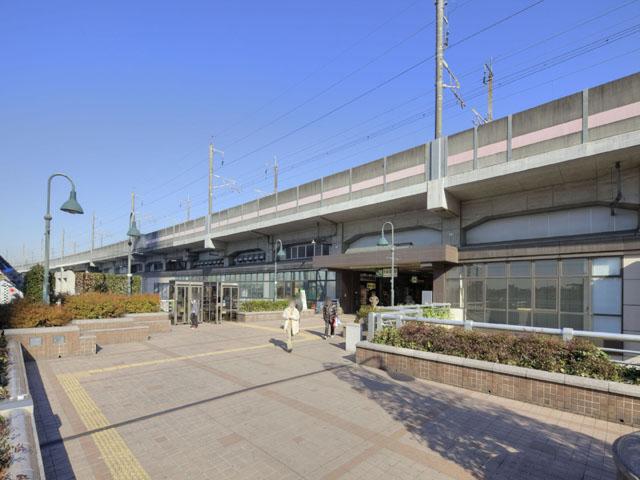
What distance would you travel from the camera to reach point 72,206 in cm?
1357

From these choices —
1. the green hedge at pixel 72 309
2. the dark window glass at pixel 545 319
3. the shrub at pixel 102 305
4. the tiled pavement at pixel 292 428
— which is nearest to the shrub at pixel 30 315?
the green hedge at pixel 72 309

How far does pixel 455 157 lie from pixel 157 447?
18972mm

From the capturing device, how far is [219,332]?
16.6 meters

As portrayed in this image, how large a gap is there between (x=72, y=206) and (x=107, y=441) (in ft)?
36.5

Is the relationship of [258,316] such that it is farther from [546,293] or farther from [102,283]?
[546,293]

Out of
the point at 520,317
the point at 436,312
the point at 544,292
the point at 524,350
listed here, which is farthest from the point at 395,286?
the point at 524,350

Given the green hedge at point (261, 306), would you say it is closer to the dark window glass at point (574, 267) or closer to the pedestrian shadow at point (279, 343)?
the pedestrian shadow at point (279, 343)

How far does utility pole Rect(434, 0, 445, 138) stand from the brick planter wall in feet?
49.9

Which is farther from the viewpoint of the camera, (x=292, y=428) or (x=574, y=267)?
(x=574, y=267)

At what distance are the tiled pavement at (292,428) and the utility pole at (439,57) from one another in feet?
52.2

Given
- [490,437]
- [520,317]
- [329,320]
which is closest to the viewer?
[490,437]

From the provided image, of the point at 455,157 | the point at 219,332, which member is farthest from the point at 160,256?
the point at 455,157

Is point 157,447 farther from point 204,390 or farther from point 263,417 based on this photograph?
point 204,390

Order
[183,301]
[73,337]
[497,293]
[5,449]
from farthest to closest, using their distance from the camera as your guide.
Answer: [183,301]
[497,293]
[73,337]
[5,449]
